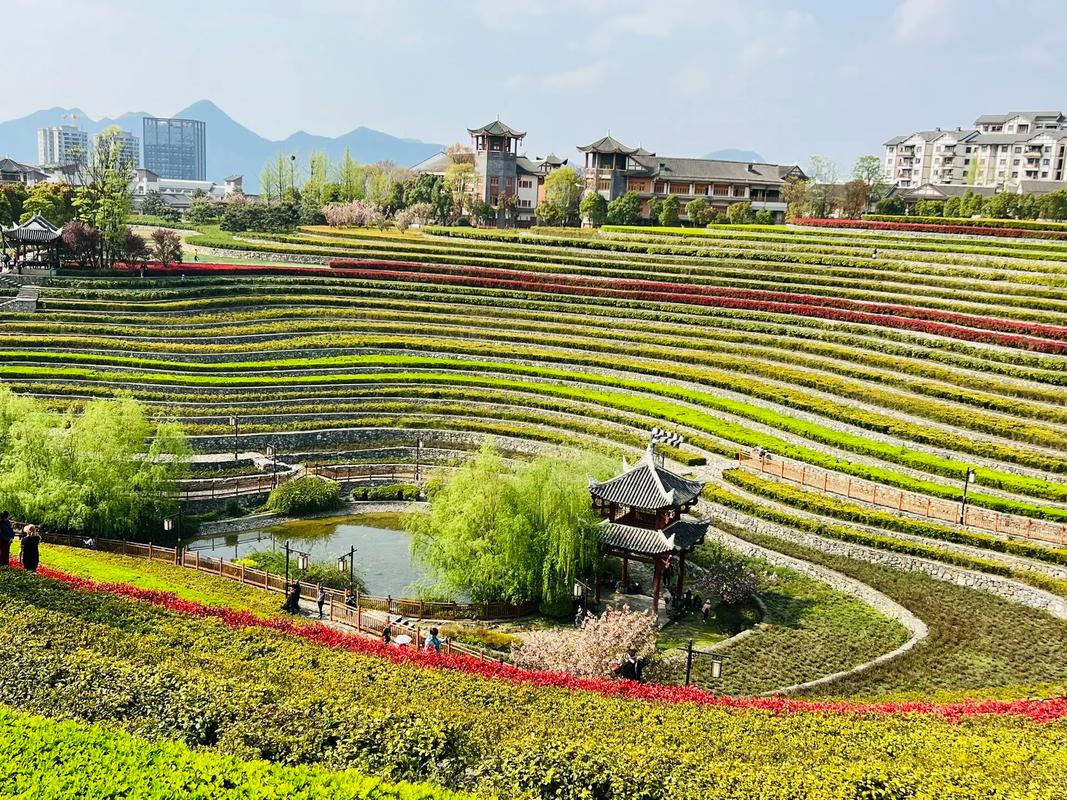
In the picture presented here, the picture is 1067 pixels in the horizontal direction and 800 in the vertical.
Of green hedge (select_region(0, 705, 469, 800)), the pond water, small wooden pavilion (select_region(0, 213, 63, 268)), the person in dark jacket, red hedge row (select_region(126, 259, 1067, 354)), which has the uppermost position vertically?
small wooden pavilion (select_region(0, 213, 63, 268))

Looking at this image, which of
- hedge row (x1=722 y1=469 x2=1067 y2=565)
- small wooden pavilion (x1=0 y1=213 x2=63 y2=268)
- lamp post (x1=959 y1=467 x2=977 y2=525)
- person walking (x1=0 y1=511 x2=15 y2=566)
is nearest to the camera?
person walking (x1=0 y1=511 x2=15 y2=566)

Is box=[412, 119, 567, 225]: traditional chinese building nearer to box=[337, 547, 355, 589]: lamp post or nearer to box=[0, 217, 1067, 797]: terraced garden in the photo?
box=[0, 217, 1067, 797]: terraced garden

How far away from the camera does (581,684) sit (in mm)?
19125

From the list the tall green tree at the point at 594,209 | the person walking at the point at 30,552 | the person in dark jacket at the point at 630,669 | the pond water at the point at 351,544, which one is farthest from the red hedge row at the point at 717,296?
the person walking at the point at 30,552

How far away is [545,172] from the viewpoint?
114812mm

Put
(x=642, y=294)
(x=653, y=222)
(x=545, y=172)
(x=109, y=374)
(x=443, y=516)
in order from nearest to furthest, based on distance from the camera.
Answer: (x=443, y=516) < (x=109, y=374) < (x=642, y=294) < (x=653, y=222) < (x=545, y=172)

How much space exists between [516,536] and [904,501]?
15.7m

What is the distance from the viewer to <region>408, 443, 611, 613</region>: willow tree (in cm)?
2958

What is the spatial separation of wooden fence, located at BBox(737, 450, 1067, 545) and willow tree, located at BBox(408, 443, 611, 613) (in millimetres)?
11237

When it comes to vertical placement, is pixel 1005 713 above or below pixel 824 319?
below

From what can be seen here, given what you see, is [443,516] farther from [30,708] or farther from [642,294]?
[642,294]

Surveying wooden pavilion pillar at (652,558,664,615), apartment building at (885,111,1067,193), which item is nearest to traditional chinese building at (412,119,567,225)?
apartment building at (885,111,1067,193)

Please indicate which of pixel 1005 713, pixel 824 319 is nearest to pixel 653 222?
pixel 824 319

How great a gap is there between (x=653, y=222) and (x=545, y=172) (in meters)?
22.1
